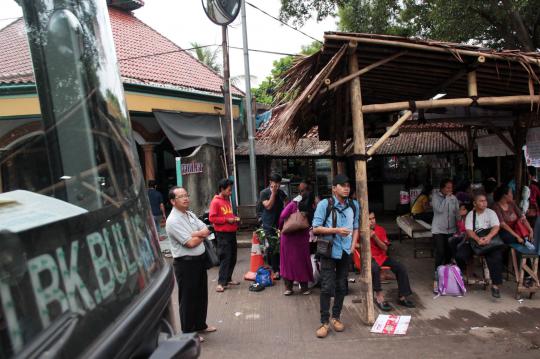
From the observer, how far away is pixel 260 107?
1374cm

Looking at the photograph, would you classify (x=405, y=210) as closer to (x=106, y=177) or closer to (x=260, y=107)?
(x=260, y=107)

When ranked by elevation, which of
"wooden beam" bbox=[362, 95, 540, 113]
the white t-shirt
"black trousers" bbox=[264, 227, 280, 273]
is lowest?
"black trousers" bbox=[264, 227, 280, 273]

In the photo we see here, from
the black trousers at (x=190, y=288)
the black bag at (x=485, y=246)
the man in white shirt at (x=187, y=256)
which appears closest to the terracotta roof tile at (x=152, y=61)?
the man in white shirt at (x=187, y=256)

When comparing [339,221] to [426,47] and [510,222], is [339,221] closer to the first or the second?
[426,47]

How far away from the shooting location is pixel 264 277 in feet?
20.0

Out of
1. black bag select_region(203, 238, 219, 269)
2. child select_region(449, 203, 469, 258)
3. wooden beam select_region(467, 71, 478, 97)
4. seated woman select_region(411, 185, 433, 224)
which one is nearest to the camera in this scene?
black bag select_region(203, 238, 219, 269)

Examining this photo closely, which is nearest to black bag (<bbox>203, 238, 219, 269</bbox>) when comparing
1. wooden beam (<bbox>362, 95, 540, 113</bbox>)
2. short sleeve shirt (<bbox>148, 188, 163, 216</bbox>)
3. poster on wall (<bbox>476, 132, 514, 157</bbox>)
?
wooden beam (<bbox>362, 95, 540, 113</bbox>)

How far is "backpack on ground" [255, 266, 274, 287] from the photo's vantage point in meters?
6.07

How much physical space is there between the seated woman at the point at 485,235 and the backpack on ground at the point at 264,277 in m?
2.68

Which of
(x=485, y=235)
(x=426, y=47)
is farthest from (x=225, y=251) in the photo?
(x=426, y=47)

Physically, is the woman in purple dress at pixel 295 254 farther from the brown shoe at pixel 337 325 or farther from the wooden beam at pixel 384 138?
the wooden beam at pixel 384 138

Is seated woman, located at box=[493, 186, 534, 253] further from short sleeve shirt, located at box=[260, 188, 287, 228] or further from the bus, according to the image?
the bus

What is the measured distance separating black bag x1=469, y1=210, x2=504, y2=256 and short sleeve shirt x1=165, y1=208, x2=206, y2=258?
11.8 ft

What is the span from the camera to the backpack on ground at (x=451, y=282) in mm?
5387
